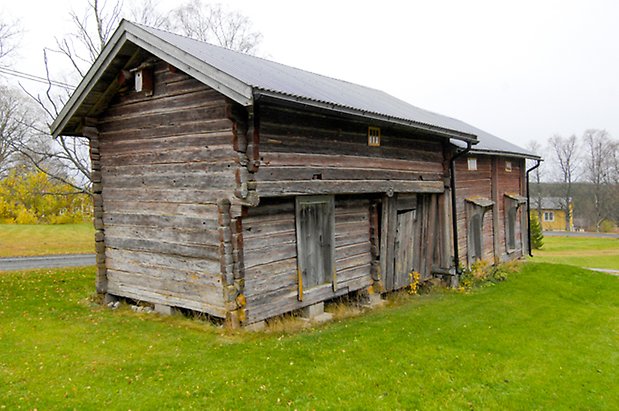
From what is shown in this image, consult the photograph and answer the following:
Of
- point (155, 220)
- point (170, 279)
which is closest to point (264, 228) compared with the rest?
point (170, 279)

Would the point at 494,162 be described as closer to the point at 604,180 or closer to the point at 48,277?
the point at 48,277

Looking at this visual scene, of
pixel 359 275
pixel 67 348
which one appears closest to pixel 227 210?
pixel 67 348

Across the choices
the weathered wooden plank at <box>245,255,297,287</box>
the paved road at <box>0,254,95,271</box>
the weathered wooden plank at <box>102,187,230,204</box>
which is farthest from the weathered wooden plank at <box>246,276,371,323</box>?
the paved road at <box>0,254,95,271</box>

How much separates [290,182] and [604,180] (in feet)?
239

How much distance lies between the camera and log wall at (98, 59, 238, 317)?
814 cm

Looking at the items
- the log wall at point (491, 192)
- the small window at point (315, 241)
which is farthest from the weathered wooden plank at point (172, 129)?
the log wall at point (491, 192)

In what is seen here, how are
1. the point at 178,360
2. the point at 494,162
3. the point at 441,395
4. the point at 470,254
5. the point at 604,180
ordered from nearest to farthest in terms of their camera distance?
1. the point at 441,395
2. the point at 178,360
3. the point at 470,254
4. the point at 494,162
5. the point at 604,180

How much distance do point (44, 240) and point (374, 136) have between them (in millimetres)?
21552

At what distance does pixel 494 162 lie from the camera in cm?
1706

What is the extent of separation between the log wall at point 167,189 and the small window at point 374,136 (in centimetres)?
385

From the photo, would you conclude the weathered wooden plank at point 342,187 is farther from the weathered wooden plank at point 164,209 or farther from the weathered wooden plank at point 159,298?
the weathered wooden plank at point 159,298

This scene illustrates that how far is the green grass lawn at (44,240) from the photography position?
21.0m

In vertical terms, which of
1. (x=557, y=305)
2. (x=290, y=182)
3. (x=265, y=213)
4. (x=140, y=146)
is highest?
(x=140, y=146)

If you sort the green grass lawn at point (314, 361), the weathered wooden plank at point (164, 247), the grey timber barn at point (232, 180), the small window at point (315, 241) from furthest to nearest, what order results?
the small window at point (315, 241), the weathered wooden plank at point (164, 247), the grey timber barn at point (232, 180), the green grass lawn at point (314, 361)
